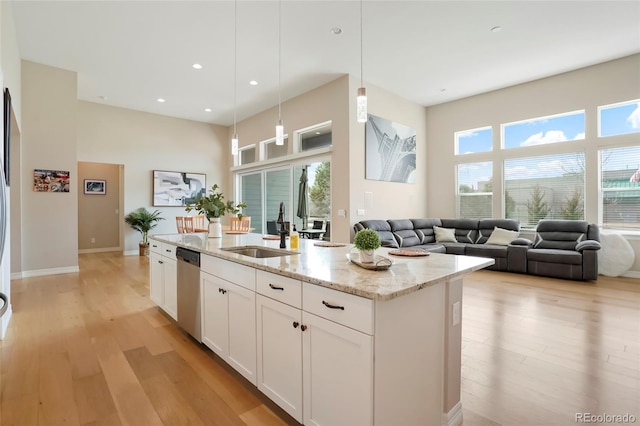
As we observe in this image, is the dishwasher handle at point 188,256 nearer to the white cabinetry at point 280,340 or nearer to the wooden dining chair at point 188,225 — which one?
the white cabinetry at point 280,340

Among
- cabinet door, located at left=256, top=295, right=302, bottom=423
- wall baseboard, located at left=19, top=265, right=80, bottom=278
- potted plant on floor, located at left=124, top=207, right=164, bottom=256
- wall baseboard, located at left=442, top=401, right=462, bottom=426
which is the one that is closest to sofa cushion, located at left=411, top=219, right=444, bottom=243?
wall baseboard, located at left=442, top=401, right=462, bottom=426

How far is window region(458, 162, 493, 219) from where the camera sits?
6.60 meters

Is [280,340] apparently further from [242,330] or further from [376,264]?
[376,264]

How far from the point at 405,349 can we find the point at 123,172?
8235 mm

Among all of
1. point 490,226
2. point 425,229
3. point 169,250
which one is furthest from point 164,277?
point 490,226

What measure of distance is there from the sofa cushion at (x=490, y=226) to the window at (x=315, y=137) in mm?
3487

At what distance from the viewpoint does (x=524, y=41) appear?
444 centimetres

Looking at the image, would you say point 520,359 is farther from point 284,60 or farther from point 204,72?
point 204,72

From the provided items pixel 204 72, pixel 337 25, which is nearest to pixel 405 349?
pixel 337 25

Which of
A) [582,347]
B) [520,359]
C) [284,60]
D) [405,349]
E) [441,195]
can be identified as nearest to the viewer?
[405,349]

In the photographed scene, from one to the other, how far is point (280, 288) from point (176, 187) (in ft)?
24.9

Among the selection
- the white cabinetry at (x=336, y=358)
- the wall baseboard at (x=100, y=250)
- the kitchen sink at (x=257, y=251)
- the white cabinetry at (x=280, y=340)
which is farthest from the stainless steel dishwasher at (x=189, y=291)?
the wall baseboard at (x=100, y=250)

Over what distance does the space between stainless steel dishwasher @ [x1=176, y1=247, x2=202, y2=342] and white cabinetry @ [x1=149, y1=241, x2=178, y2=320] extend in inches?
5.2

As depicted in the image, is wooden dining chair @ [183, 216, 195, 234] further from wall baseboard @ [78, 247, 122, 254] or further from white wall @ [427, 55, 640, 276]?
white wall @ [427, 55, 640, 276]
